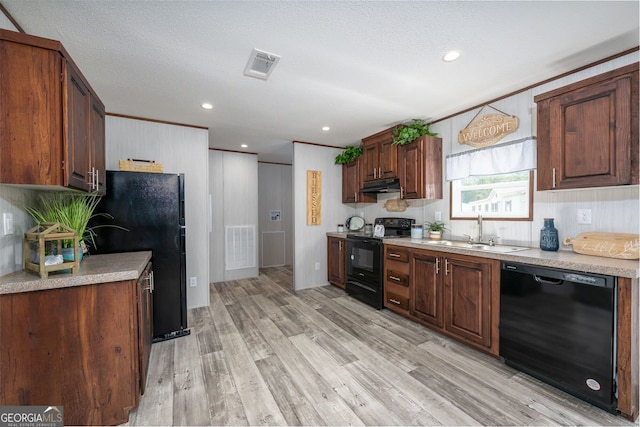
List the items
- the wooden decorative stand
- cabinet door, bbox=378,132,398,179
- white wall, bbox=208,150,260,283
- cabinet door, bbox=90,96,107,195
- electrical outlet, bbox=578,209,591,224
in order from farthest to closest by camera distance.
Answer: white wall, bbox=208,150,260,283, cabinet door, bbox=378,132,398,179, electrical outlet, bbox=578,209,591,224, cabinet door, bbox=90,96,107,195, the wooden decorative stand

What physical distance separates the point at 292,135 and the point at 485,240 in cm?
295

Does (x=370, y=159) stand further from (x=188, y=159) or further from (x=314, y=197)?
(x=188, y=159)

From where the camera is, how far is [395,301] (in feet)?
10.5

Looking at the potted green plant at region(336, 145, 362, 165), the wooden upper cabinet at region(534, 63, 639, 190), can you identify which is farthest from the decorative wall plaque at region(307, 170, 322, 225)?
the wooden upper cabinet at region(534, 63, 639, 190)

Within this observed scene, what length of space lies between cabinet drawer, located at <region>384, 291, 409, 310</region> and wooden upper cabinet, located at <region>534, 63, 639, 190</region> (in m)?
1.78

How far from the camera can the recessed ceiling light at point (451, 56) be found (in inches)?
73.4

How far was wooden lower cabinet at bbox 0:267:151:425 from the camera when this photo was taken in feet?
4.33

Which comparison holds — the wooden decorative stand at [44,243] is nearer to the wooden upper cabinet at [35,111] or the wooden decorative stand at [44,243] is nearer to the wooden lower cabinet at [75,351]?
the wooden lower cabinet at [75,351]

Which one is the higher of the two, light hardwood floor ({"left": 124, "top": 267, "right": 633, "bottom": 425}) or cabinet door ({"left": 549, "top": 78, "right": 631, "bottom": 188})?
cabinet door ({"left": 549, "top": 78, "right": 631, "bottom": 188})

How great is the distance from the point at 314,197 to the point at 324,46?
110 inches

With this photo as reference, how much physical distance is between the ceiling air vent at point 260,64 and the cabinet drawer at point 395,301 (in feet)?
9.20

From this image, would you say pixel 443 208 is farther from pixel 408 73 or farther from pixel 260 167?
pixel 260 167

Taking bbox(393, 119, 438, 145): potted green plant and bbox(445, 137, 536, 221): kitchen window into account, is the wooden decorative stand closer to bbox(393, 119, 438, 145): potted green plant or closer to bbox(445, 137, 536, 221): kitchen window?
bbox(393, 119, 438, 145): potted green plant

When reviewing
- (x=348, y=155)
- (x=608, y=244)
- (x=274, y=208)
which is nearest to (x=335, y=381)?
(x=608, y=244)
